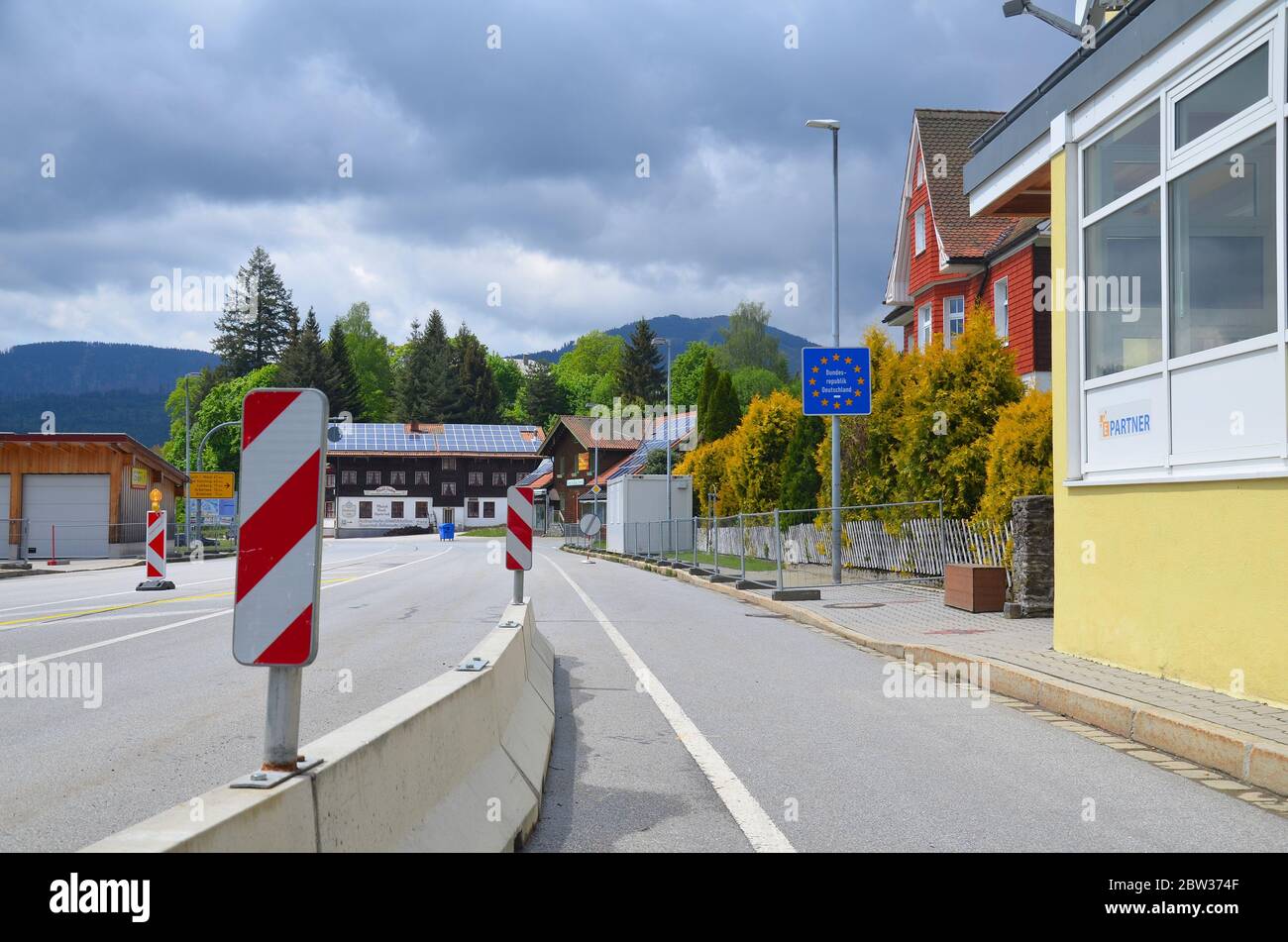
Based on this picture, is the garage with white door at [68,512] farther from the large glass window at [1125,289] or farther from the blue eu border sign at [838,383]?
the large glass window at [1125,289]

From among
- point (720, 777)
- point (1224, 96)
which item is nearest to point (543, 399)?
point (1224, 96)

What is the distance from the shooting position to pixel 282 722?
11.5ft

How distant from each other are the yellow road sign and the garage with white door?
67.6ft

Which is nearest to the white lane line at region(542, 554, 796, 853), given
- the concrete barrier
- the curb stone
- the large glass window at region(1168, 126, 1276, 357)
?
the concrete barrier

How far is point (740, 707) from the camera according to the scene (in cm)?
888

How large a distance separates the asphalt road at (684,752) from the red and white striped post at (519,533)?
103 centimetres

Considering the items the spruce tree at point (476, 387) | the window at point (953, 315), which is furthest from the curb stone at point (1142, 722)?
the spruce tree at point (476, 387)

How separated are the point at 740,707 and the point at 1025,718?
211 centimetres

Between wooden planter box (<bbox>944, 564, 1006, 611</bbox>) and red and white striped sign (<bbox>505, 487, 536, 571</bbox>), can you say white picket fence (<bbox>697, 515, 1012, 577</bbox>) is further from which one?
red and white striped sign (<bbox>505, 487, 536, 571</bbox>)

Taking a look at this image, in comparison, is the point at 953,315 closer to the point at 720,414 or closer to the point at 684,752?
the point at 720,414
